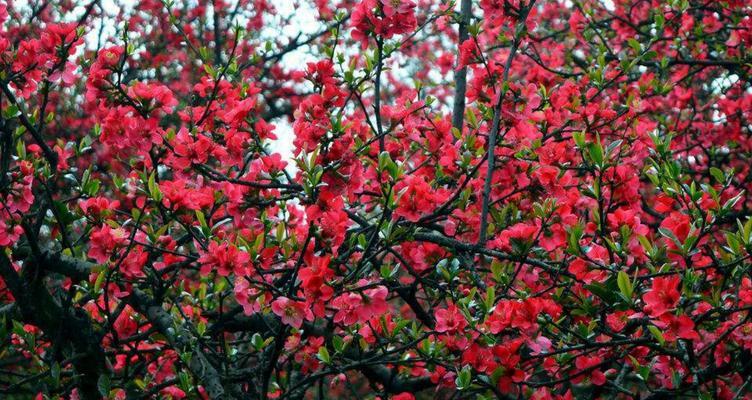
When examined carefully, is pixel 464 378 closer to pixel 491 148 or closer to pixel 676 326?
pixel 676 326

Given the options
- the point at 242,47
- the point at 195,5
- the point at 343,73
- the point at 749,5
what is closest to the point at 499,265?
the point at 343,73

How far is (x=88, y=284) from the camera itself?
2861 millimetres

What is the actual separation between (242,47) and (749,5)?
4.30m

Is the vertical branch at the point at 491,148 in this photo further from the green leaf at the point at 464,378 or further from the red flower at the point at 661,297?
the red flower at the point at 661,297

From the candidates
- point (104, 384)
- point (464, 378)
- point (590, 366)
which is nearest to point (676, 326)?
point (590, 366)

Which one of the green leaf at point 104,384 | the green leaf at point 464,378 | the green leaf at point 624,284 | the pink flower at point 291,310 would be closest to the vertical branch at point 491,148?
the green leaf at point 464,378

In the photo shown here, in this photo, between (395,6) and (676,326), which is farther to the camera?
(395,6)

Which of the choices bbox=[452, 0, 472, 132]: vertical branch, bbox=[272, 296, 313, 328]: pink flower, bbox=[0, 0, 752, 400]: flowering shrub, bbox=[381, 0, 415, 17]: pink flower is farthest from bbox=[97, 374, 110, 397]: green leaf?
bbox=[452, 0, 472, 132]: vertical branch

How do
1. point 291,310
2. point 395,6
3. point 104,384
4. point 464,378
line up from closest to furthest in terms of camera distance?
1. point 291,310
2. point 464,378
3. point 395,6
4. point 104,384

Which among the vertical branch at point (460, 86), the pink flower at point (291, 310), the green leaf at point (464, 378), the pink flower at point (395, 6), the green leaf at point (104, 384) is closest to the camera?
the pink flower at point (291, 310)

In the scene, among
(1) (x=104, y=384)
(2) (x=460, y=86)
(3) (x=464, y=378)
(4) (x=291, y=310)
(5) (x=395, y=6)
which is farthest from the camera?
(2) (x=460, y=86)

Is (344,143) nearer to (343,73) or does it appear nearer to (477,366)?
(343,73)

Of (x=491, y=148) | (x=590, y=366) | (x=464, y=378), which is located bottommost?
(x=464, y=378)

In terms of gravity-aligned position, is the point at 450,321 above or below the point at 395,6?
below
